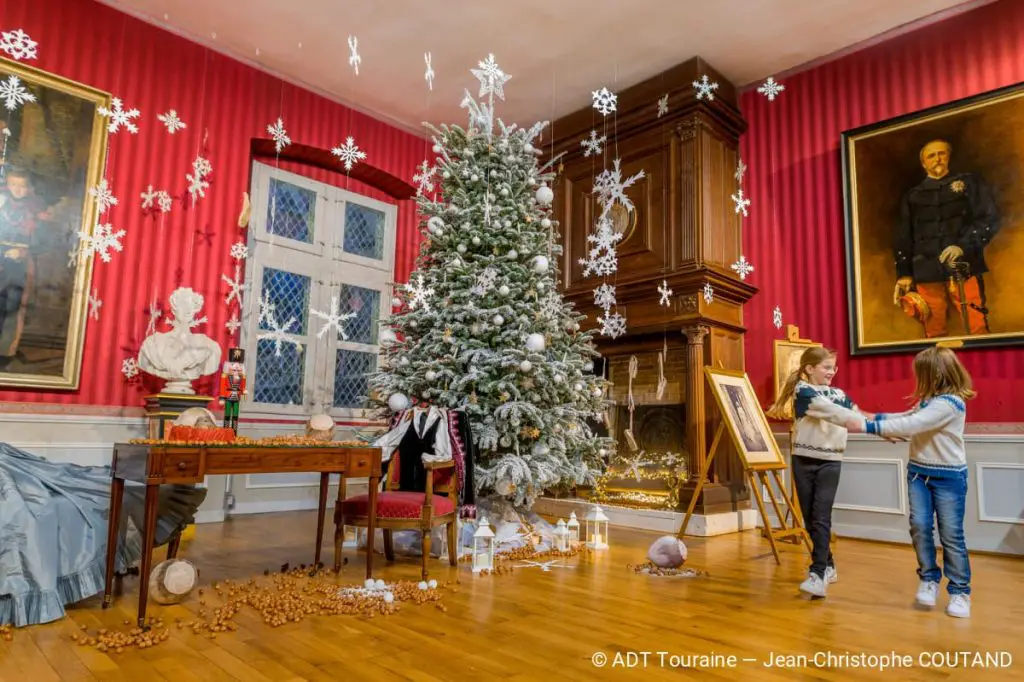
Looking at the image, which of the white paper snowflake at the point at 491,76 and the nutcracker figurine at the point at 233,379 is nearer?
the nutcracker figurine at the point at 233,379

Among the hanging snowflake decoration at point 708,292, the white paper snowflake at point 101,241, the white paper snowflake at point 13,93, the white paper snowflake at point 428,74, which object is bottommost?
the hanging snowflake decoration at point 708,292

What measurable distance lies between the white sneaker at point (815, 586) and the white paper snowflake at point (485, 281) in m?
2.54

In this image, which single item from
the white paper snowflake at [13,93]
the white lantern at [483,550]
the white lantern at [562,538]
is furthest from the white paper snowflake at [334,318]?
the white lantern at [483,550]

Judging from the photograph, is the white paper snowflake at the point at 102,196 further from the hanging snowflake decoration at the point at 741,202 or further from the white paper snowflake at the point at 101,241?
the hanging snowflake decoration at the point at 741,202

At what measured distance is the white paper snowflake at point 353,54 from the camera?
5.69 metres

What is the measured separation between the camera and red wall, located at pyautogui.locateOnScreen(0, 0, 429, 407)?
16.2 feet

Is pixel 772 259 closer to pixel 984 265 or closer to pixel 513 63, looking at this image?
pixel 984 265

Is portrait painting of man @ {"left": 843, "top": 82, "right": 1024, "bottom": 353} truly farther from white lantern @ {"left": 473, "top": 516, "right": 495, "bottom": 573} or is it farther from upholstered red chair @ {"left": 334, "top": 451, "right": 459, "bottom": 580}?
upholstered red chair @ {"left": 334, "top": 451, "right": 459, "bottom": 580}

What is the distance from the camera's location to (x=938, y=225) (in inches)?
196

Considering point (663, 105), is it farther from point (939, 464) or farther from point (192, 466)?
point (192, 466)

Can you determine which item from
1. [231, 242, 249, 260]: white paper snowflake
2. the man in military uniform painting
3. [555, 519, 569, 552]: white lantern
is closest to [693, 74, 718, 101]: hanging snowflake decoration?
the man in military uniform painting

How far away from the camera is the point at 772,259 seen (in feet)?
19.5

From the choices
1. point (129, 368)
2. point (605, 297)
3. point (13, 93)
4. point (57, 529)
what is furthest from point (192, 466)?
point (605, 297)

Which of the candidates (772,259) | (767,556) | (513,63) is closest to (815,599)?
(767,556)
